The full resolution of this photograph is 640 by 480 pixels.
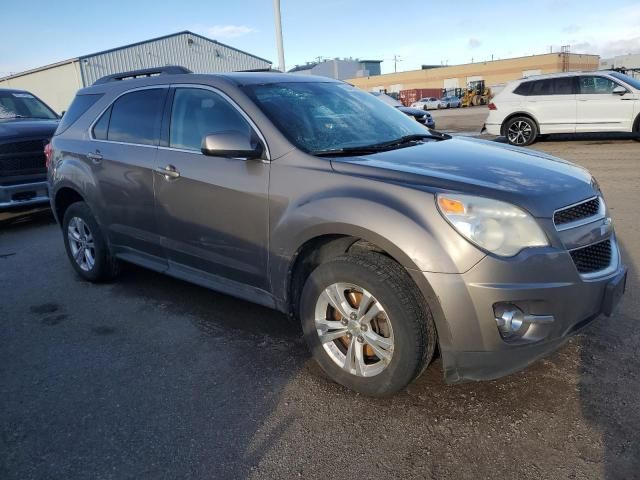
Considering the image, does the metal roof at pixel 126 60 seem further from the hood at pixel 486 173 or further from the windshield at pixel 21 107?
the hood at pixel 486 173

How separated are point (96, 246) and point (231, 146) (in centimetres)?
223

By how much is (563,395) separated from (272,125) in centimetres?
226

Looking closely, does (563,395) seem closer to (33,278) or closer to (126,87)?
(126,87)

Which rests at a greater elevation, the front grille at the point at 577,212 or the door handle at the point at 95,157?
the door handle at the point at 95,157

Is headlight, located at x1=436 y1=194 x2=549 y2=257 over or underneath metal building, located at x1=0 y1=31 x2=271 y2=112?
underneath

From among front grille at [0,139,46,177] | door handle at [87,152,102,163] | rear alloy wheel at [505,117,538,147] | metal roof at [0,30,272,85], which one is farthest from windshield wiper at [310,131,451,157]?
metal roof at [0,30,272,85]

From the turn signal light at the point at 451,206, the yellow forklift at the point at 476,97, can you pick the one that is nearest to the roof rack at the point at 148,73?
the turn signal light at the point at 451,206

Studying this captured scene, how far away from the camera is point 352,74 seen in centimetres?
9869

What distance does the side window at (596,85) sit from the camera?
1213 cm

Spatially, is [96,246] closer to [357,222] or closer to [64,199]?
[64,199]

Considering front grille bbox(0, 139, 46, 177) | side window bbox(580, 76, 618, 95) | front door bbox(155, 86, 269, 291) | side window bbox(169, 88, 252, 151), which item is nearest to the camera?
front door bbox(155, 86, 269, 291)

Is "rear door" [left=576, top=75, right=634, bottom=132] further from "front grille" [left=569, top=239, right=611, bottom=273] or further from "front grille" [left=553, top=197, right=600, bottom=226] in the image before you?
"front grille" [left=569, top=239, right=611, bottom=273]

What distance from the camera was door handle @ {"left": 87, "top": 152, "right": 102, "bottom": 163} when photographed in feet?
14.6

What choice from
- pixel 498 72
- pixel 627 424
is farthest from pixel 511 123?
pixel 498 72
